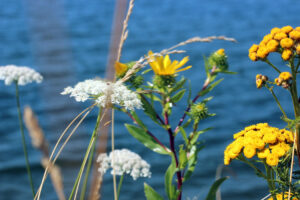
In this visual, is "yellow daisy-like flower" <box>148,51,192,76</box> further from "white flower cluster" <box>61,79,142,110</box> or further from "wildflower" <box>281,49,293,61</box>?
"wildflower" <box>281,49,293,61</box>

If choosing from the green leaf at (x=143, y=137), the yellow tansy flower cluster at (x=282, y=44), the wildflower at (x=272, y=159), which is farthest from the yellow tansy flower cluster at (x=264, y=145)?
the green leaf at (x=143, y=137)

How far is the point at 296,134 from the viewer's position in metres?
1.25

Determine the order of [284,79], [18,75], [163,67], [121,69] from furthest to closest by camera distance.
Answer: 1. [18,75]
2. [163,67]
3. [121,69]
4. [284,79]

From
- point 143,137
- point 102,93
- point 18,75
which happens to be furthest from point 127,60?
point 102,93

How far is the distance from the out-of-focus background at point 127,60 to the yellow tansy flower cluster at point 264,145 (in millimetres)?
496

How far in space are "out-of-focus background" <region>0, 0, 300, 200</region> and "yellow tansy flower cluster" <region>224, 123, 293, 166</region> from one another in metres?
0.50

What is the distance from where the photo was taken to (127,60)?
8820 millimetres

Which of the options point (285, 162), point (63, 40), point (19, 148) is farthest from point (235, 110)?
point (63, 40)

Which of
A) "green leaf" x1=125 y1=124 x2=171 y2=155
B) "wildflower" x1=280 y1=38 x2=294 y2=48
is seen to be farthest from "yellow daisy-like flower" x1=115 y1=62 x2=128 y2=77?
"wildflower" x1=280 y1=38 x2=294 y2=48

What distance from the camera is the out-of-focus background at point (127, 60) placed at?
44 cm

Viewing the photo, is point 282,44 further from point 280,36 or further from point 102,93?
point 102,93

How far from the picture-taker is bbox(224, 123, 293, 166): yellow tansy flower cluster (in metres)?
1.33

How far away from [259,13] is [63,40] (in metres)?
13.4

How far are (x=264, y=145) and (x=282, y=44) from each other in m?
0.34
